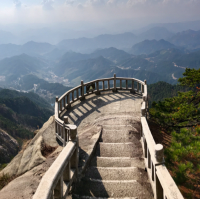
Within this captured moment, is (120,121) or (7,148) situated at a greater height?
(120,121)

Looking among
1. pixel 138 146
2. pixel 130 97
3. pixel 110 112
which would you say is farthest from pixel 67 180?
pixel 130 97

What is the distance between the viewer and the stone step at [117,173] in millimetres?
5766

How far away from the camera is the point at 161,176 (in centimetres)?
399

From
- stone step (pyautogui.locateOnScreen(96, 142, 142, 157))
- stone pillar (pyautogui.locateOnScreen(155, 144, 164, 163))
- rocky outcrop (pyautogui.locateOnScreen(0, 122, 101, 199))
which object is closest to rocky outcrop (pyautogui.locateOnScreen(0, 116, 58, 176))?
rocky outcrop (pyautogui.locateOnScreen(0, 122, 101, 199))

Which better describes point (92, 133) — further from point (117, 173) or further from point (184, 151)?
point (184, 151)

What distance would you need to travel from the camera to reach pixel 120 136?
28.3ft

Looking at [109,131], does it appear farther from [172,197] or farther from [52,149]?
[172,197]

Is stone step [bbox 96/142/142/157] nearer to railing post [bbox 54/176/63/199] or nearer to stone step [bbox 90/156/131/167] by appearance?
stone step [bbox 90/156/131/167]

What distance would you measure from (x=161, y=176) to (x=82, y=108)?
984 centimetres

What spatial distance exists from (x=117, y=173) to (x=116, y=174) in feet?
0.15

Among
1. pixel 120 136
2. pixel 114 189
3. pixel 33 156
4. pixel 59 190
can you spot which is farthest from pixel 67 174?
pixel 33 156

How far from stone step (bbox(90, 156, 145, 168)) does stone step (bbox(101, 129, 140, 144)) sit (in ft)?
5.17

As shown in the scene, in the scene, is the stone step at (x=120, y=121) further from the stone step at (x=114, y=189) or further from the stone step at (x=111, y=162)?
the stone step at (x=114, y=189)

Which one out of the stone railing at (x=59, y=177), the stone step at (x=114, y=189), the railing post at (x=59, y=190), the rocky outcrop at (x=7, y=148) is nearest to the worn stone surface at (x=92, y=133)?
the stone step at (x=114, y=189)
